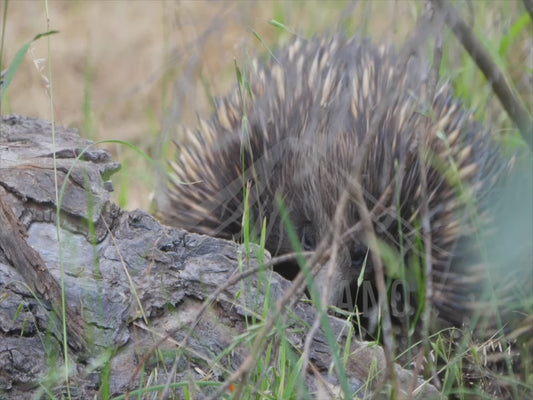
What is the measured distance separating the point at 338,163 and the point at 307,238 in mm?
202

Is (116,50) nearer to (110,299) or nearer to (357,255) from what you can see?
(357,255)

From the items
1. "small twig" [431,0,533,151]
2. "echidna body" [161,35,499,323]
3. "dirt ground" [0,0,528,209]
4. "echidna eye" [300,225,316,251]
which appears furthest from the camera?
"dirt ground" [0,0,528,209]

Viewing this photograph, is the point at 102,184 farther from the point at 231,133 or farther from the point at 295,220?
the point at 231,133

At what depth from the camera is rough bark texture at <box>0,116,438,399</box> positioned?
4.26 feet

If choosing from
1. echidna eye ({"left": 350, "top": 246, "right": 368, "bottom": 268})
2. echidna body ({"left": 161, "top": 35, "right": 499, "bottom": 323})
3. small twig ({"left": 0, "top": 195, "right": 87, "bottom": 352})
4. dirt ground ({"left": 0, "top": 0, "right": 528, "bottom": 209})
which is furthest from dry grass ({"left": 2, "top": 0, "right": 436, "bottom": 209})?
small twig ({"left": 0, "top": 195, "right": 87, "bottom": 352})

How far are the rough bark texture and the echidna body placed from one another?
0.78 ft

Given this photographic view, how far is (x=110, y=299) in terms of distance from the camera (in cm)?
141

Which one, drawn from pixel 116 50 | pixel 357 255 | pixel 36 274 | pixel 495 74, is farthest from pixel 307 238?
pixel 116 50

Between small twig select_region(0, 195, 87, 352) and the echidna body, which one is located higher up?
small twig select_region(0, 195, 87, 352)

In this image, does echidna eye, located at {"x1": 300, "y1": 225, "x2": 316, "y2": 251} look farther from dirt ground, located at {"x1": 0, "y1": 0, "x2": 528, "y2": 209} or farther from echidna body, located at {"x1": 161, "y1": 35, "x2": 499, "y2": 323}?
dirt ground, located at {"x1": 0, "y1": 0, "x2": 528, "y2": 209}

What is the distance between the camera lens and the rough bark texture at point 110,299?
1298 mm

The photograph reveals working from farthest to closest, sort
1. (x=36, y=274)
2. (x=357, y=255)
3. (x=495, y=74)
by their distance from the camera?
(x=357, y=255), (x=495, y=74), (x=36, y=274)

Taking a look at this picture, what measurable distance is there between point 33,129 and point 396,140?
82cm

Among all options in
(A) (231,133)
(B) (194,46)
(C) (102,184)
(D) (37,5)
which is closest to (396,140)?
(A) (231,133)
